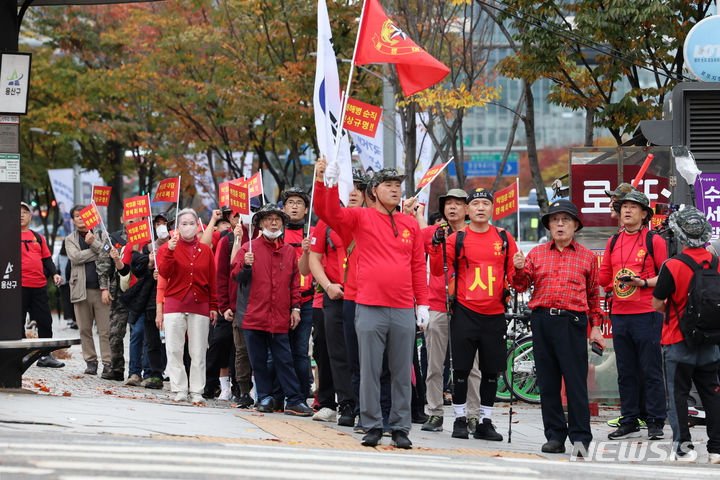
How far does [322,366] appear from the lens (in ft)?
34.2

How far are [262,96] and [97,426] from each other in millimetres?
14845

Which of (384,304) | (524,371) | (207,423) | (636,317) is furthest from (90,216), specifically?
(636,317)

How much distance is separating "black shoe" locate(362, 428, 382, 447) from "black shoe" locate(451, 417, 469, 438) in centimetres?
118

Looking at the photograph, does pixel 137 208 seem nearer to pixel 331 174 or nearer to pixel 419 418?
pixel 419 418

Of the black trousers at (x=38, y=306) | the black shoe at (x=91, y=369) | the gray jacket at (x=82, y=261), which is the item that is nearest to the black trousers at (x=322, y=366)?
the gray jacket at (x=82, y=261)

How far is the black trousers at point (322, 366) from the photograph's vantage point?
10.3 metres

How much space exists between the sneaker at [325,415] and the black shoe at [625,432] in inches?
101

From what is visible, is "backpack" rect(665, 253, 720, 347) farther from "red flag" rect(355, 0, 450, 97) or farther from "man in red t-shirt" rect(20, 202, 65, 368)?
"man in red t-shirt" rect(20, 202, 65, 368)

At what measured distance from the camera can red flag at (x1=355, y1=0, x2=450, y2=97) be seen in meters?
9.44

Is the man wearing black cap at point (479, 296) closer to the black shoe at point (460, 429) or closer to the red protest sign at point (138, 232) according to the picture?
the black shoe at point (460, 429)

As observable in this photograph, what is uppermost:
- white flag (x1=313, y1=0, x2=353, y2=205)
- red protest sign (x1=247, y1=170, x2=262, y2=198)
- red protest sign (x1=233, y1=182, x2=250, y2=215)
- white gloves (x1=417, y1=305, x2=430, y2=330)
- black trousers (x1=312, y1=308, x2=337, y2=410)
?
white flag (x1=313, y1=0, x2=353, y2=205)

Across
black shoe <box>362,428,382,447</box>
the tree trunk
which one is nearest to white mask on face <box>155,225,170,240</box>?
black shoe <box>362,428,382,447</box>

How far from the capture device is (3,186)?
10.8 m

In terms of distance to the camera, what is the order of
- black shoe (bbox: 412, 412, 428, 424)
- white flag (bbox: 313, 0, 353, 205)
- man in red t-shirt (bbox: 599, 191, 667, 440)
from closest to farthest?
white flag (bbox: 313, 0, 353, 205) → man in red t-shirt (bbox: 599, 191, 667, 440) → black shoe (bbox: 412, 412, 428, 424)
